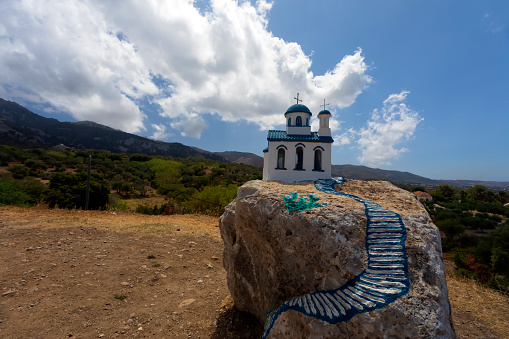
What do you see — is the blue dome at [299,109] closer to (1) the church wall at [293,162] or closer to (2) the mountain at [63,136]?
(1) the church wall at [293,162]

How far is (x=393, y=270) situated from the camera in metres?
3.23

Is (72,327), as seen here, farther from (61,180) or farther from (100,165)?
(100,165)

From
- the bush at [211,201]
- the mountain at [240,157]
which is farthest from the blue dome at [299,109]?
the mountain at [240,157]

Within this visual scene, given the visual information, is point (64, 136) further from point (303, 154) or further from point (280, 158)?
point (303, 154)

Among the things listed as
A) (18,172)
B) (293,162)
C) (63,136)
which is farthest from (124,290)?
(63,136)

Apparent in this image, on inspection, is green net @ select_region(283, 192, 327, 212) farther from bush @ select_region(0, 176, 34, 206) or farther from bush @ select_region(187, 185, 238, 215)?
bush @ select_region(0, 176, 34, 206)

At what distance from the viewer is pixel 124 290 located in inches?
245

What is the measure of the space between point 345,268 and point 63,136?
11222cm

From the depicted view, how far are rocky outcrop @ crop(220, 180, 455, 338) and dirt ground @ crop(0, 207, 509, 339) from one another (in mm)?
1718

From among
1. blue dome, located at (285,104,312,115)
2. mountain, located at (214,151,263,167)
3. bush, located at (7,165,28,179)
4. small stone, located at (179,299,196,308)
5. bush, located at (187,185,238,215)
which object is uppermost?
mountain, located at (214,151,263,167)

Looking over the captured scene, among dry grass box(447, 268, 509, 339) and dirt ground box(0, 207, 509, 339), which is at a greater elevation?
dirt ground box(0, 207, 509, 339)

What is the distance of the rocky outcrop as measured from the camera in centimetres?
282

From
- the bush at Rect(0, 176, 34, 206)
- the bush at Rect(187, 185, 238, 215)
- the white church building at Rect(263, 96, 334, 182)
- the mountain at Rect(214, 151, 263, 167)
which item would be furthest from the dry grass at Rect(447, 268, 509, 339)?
the mountain at Rect(214, 151, 263, 167)

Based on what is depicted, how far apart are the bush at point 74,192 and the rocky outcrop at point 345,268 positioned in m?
15.0
